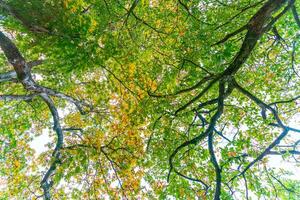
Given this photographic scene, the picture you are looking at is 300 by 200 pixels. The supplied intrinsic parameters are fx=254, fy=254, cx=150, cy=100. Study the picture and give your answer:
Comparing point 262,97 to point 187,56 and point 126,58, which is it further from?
point 126,58

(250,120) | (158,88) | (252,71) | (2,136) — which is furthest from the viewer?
(2,136)

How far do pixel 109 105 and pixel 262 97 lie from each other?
5810 millimetres

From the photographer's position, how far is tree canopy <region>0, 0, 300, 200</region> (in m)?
5.99

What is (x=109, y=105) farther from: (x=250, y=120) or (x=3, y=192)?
(x=3, y=192)

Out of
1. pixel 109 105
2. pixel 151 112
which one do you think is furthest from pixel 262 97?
pixel 109 105

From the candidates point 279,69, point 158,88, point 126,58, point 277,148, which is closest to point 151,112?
point 158,88

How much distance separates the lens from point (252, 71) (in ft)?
29.4

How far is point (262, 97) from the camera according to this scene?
973cm

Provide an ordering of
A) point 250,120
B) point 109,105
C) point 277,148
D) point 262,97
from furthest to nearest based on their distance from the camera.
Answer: point 262,97 → point 109,105 → point 250,120 → point 277,148

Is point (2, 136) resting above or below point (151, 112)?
above

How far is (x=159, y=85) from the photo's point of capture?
7.88 metres

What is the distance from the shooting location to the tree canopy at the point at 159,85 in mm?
5988

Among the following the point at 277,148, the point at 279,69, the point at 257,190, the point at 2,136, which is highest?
the point at 279,69

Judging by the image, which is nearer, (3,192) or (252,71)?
(252,71)
